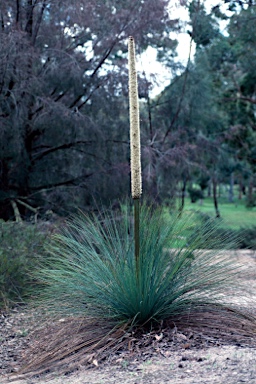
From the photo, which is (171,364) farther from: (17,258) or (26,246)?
(26,246)

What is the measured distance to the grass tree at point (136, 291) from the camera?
5.39m

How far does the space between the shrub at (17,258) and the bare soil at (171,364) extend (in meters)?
2.36

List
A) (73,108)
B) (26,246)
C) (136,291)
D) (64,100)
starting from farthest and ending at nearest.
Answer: (64,100) → (73,108) → (26,246) → (136,291)

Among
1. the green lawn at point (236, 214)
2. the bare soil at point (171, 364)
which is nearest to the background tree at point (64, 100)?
the green lawn at point (236, 214)

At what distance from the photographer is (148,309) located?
5.48 meters

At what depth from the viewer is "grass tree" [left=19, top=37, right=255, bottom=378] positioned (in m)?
5.39

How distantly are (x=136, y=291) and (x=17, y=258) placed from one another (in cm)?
350

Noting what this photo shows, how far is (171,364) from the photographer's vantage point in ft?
15.1

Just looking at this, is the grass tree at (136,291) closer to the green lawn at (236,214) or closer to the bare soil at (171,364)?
the bare soil at (171,364)

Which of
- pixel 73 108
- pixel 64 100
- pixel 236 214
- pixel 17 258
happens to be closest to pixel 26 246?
pixel 17 258

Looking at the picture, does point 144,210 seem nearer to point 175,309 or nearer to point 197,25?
point 175,309

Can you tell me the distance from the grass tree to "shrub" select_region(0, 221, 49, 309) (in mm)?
1990

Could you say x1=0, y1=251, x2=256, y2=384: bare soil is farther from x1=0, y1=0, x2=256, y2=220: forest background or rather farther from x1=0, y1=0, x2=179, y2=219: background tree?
x1=0, y1=0, x2=179, y2=219: background tree

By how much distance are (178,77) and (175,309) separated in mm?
16169
